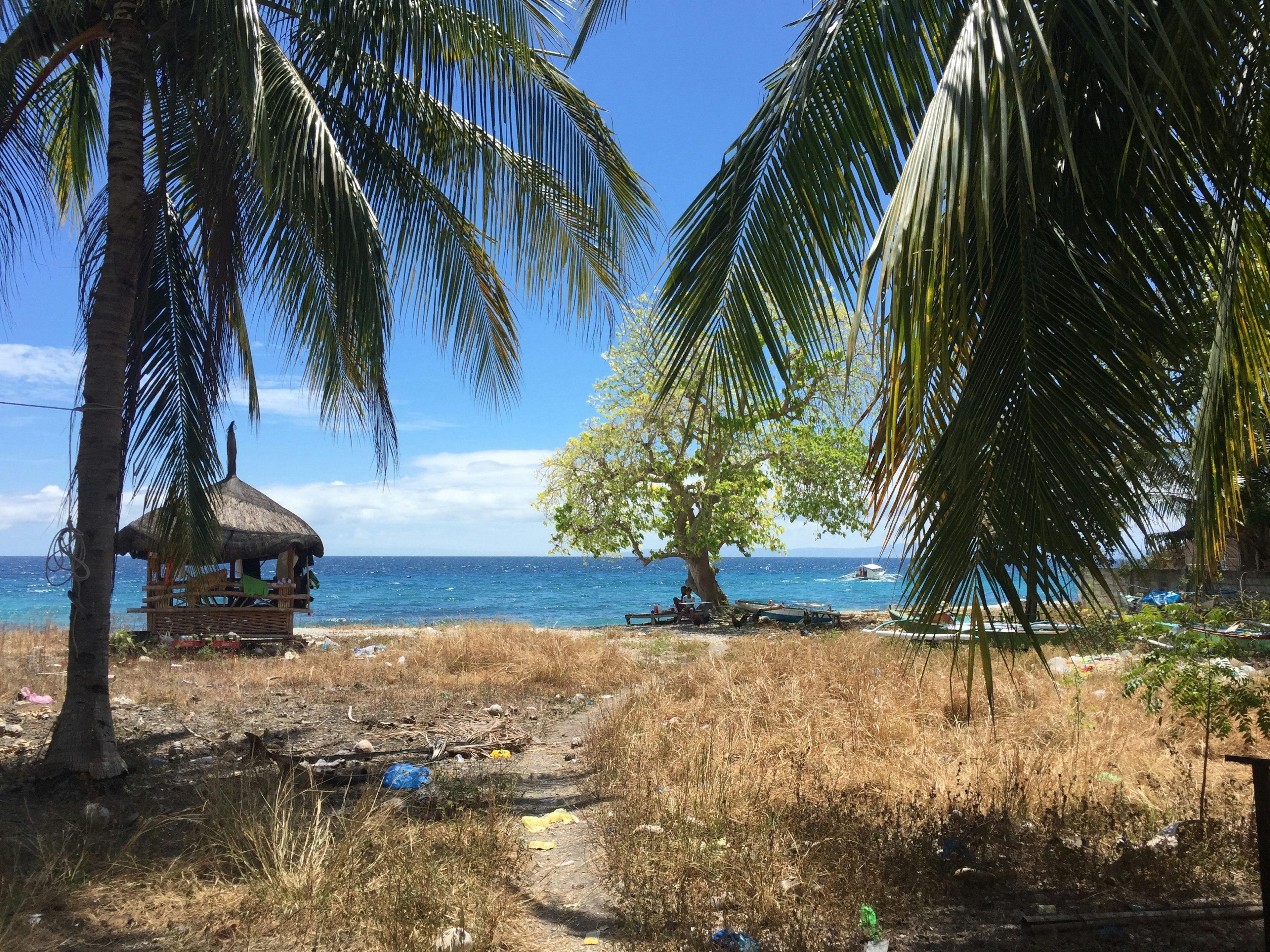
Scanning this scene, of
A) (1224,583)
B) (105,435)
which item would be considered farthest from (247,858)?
(1224,583)

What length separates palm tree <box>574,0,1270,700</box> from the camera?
→ 8.29ft

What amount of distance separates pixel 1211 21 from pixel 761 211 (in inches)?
63.4

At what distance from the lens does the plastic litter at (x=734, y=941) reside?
128 inches

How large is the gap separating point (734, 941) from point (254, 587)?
14991 mm

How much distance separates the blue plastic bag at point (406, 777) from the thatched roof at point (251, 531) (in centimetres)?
1086

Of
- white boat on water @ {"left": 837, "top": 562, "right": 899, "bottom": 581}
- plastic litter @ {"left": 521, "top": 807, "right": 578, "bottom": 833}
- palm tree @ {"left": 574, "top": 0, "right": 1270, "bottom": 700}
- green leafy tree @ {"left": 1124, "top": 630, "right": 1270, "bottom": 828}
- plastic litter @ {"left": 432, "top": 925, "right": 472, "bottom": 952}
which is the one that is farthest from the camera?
white boat on water @ {"left": 837, "top": 562, "right": 899, "bottom": 581}

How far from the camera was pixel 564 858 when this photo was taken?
175 inches

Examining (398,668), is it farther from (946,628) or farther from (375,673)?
(946,628)

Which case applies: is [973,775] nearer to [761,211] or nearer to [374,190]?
[761,211]

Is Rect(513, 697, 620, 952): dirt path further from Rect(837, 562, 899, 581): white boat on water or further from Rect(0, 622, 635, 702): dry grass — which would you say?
Rect(837, 562, 899, 581): white boat on water

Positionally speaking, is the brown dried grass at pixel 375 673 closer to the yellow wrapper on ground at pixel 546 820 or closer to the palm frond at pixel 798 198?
the yellow wrapper on ground at pixel 546 820

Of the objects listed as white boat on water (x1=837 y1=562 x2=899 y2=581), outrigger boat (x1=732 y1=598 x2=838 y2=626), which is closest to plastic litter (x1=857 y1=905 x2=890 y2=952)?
outrigger boat (x1=732 y1=598 x2=838 y2=626)

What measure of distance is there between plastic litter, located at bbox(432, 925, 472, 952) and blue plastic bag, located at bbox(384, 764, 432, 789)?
253 centimetres

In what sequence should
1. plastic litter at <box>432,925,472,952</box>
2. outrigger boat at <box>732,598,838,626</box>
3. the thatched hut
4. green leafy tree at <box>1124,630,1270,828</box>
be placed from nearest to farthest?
plastic litter at <box>432,925,472,952</box> → green leafy tree at <box>1124,630,1270,828</box> → the thatched hut → outrigger boat at <box>732,598,838,626</box>
